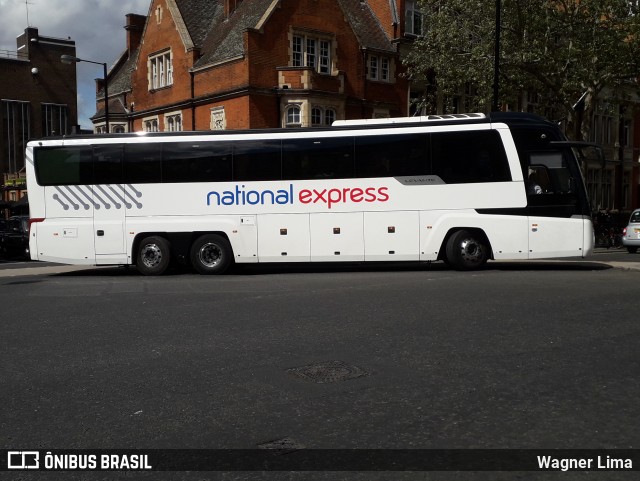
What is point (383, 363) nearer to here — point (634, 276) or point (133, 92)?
point (634, 276)

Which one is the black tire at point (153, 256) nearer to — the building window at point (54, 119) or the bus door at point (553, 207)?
the bus door at point (553, 207)

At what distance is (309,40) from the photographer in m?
32.8

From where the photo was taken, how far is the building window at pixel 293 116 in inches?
1250

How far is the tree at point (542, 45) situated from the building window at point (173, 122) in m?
15.4

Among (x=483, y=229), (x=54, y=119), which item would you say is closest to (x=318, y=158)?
(x=483, y=229)

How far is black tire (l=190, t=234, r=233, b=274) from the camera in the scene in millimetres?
15633

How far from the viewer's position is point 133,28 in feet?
157

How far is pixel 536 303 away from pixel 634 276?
564 cm

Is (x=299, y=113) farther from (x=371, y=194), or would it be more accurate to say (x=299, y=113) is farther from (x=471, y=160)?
(x=471, y=160)

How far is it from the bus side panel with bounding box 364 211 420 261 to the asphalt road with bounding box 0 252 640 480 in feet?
13.6

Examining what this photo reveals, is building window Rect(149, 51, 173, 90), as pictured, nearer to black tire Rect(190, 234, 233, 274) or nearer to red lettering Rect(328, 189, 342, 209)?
black tire Rect(190, 234, 233, 274)

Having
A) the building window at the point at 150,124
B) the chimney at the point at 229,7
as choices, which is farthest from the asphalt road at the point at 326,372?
the chimney at the point at 229,7

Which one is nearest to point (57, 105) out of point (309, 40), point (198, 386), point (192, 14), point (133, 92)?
point (133, 92)

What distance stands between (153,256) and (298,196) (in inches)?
156
